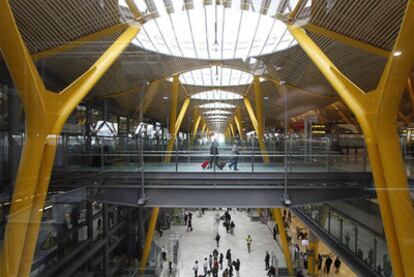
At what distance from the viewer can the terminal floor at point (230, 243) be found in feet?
75.3

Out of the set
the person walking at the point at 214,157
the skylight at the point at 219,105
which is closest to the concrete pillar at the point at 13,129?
the person walking at the point at 214,157

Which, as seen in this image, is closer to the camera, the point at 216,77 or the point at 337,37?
the point at 337,37

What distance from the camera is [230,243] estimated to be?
27875 millimetres

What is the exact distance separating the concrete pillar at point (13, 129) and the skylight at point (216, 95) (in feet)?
85.5

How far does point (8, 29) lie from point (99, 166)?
5.46 meters

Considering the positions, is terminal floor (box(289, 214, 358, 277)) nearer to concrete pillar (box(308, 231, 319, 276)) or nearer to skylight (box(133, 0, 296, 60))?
concrete pillar (box(308, 231, 319, 276))

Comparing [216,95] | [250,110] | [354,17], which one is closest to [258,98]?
[250,110]

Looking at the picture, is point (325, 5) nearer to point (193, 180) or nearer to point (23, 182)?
point (193, 180)

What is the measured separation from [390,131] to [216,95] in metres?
25.2

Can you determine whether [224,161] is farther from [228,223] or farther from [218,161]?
[228,223]

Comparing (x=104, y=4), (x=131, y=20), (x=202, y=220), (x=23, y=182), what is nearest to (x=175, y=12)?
(x=131, y=20)

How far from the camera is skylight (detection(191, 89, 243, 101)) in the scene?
30.1 m

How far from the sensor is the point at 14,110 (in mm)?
3318

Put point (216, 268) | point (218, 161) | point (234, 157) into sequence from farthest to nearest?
point (216, 268)
point (234, 157)
point (218, 161)
